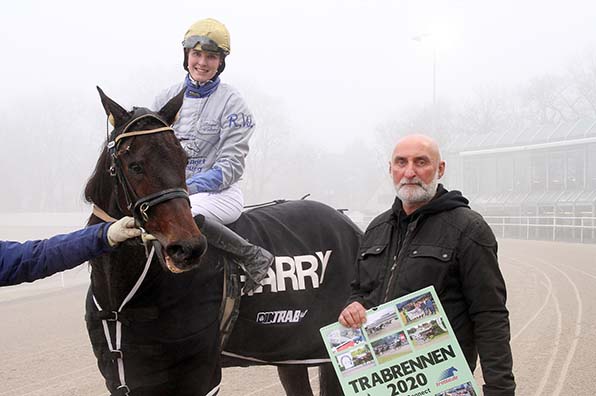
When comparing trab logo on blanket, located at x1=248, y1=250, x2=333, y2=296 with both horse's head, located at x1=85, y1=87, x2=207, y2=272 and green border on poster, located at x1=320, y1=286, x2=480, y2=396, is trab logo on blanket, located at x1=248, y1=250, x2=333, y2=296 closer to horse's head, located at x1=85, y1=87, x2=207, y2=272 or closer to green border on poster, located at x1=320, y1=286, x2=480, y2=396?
horse's head, located at x1=85, y1=87, x2=207, y2=272

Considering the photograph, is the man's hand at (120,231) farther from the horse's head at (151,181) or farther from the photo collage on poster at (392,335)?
the photo collage on poster at (392,335)

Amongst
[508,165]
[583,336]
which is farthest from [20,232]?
[508,165]

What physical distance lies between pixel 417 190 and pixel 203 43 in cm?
156

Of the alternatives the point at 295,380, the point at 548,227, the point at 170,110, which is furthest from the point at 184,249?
the point at 548,227

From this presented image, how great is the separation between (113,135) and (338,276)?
1811mm

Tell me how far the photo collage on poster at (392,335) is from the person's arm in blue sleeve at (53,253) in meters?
0.92

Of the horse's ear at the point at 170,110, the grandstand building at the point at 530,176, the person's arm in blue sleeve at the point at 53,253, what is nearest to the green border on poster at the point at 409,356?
the person's arm in blue sleeve at the point at 53,253

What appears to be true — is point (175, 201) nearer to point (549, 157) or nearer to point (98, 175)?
point (98, 175)

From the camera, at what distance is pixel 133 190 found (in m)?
2.58

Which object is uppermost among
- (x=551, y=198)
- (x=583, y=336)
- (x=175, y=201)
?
(x=175, y=201)

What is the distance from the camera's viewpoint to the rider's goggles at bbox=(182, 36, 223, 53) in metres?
3.41

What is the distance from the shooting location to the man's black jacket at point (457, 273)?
228cm

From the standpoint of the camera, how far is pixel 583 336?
→ 24.3 ft

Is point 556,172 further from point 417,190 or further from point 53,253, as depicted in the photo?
point 53,253
